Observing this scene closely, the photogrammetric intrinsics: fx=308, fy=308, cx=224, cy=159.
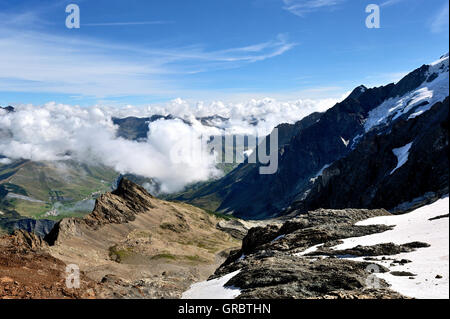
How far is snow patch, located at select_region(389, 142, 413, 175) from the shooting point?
141 meters

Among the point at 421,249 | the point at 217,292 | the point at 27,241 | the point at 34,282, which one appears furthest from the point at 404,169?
the point at 27,241

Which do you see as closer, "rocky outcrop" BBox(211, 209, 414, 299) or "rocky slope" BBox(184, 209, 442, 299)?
"rocky outcrop" BBox(211, 209, 414, 299)

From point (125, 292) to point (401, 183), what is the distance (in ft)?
387

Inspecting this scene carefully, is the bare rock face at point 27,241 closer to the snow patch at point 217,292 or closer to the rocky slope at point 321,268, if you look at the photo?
the snow patch at point 217,292

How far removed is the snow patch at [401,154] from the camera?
141 metres

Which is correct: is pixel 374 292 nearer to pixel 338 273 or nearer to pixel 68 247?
pixel 338 273

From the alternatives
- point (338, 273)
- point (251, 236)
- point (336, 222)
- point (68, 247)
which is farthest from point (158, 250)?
point (338, 273)

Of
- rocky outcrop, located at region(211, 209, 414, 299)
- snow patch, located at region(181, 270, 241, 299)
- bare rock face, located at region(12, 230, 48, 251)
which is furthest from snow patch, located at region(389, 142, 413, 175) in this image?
bare rock face, located at region(12, 230, 48, 251)

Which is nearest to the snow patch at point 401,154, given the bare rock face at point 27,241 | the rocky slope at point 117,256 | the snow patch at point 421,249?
the snow patch at point 421,249

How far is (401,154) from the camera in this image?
15250cm

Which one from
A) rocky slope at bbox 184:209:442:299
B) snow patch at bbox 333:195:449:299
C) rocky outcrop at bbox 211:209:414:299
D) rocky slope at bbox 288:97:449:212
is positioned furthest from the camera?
rocky slope at bbox 288:97:449:212

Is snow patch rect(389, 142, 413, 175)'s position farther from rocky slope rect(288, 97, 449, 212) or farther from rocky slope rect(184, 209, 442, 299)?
rocky slope rect(184, 209, 442, 299)

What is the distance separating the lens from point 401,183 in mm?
126438

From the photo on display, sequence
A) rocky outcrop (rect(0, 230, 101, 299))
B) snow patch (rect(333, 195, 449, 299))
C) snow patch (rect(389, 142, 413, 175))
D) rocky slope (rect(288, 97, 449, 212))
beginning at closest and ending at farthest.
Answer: snow patch (rect(333, 195, 449, 299)), rocky outcrop (rect(0, 230, 101, 299)), rocky slope (rect(288, 97, 449, 212)), snow patch (rect(389, 142, 413, 175))
